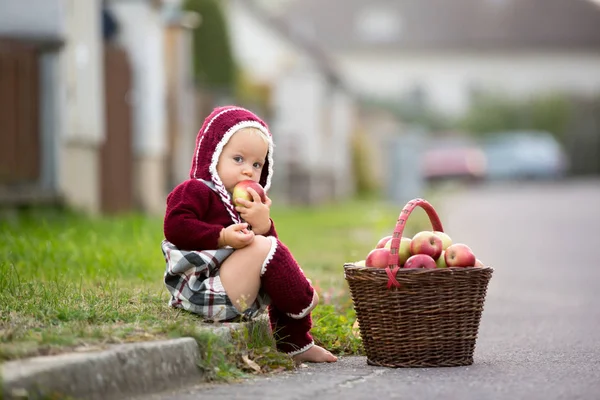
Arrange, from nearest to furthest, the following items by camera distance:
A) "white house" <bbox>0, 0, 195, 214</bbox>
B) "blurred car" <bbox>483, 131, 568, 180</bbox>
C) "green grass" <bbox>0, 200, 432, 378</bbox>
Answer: "green grass" <bbox>0, 200, 432, 378</bbox>, "white house" <bbox>0, 0, 195, 214</bbox>, "blurred car" <bbox>483, 131, 568, 180</bbox>

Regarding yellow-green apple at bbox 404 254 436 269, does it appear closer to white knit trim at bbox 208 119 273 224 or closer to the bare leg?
the bare leg

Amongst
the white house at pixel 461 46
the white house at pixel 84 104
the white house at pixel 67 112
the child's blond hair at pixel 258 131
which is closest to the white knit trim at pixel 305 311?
the child's blond hair at pixel 258 131

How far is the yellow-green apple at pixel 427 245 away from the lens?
5512 millimetres

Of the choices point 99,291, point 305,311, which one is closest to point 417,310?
point 305,311

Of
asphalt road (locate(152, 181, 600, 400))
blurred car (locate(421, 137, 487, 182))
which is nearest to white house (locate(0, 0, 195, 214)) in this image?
asphalt road (locate(152, 181, 600, 400))

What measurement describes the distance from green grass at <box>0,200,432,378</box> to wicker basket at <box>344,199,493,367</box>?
522mm

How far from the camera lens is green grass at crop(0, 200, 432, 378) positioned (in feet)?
15.6

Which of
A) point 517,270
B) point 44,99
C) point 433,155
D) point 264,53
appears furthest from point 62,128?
point 433,155

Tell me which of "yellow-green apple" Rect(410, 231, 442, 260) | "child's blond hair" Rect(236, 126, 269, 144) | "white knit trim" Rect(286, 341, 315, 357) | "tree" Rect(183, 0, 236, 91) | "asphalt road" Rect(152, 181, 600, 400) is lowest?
"asphalt road" Rect(152, 181, 600, 400)

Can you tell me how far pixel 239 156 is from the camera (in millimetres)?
5590

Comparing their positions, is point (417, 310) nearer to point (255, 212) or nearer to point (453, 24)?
point (255, 212)

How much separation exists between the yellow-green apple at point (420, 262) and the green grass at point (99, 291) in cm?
76

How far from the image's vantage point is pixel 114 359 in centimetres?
444

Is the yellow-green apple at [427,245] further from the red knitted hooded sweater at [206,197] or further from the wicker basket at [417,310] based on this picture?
the red knitted hooded sweater at [206,197]
